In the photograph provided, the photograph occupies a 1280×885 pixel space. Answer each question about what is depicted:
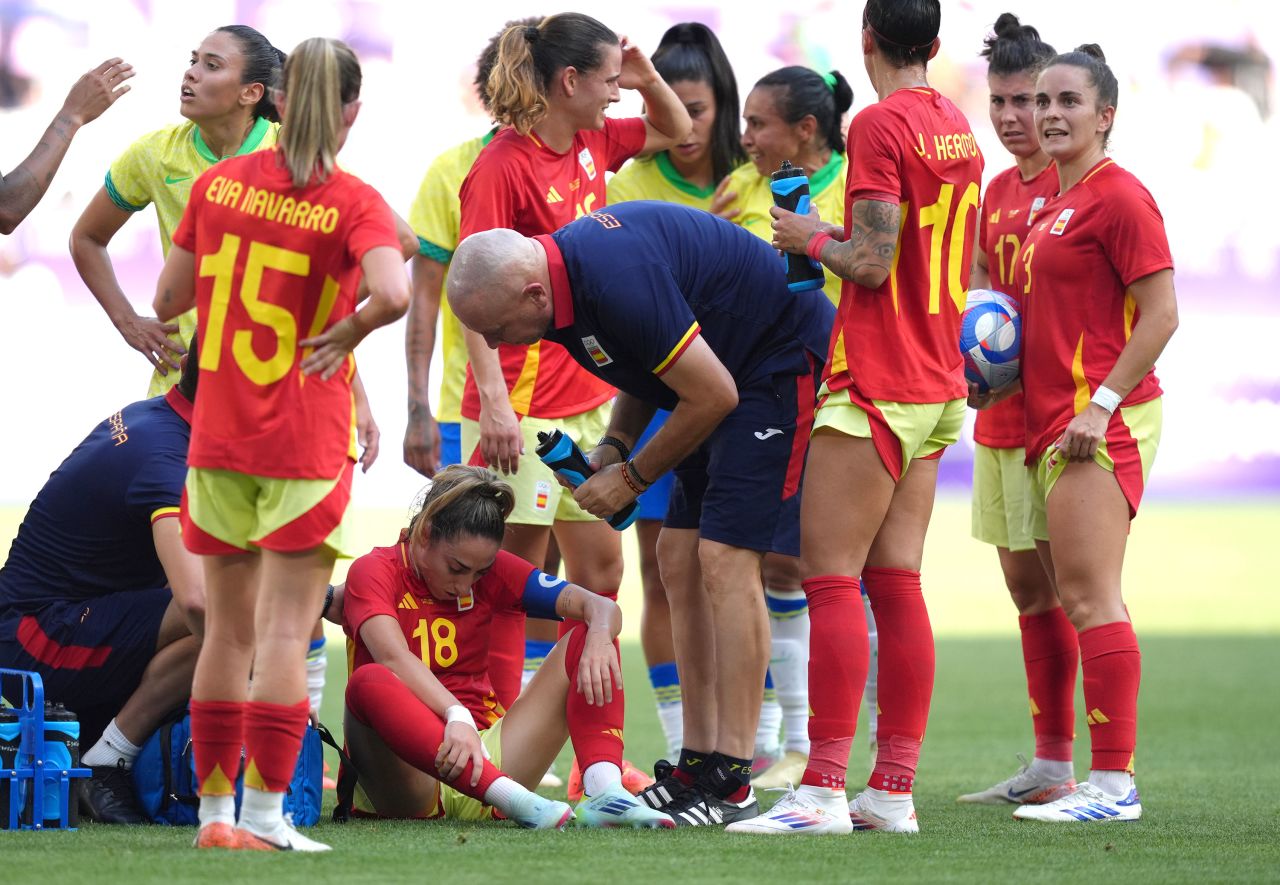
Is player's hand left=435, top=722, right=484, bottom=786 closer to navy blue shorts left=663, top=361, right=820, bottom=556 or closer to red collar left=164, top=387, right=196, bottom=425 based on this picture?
navy blue shorts left=663, top=361, right=820, bottom=556

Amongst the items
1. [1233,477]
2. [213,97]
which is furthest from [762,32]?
[213,97]

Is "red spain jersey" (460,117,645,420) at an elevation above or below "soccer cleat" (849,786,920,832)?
above

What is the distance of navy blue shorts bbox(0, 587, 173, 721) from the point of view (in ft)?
15.9

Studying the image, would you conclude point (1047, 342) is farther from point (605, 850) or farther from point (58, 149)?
point (58, 149)

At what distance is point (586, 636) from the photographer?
15.5ft

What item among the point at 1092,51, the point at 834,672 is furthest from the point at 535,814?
the point at 1092,51

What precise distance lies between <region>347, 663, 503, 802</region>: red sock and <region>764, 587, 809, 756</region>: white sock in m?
1.82

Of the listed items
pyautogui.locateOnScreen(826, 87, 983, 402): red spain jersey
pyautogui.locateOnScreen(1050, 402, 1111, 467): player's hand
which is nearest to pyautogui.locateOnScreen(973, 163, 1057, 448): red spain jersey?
pyautogui.locateOnScreen(1050, 402, 1111, 467): player's hand

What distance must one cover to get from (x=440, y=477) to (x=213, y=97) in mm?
1530

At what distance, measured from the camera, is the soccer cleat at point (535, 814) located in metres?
4.50

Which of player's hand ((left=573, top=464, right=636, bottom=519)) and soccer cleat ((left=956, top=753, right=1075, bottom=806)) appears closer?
player's hand ((left=573, top=464, right=636, bottom=519))

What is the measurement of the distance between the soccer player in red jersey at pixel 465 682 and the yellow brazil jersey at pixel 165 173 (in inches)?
51.5

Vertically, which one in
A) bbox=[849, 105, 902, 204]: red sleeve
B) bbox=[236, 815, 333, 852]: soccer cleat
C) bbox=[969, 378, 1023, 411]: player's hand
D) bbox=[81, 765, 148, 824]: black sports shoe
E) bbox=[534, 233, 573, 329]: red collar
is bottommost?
bbox=[81, 765, 148, 824]: black sports shoe

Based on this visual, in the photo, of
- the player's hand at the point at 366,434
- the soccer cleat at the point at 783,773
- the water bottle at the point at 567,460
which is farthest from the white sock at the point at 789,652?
the water bottle at the point at 567,460
